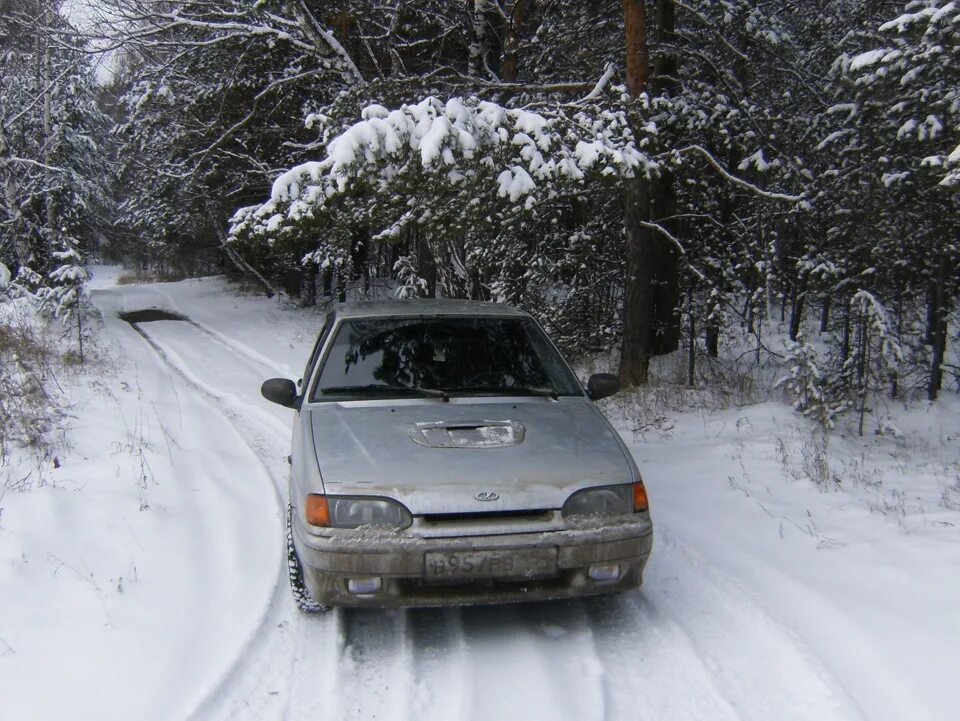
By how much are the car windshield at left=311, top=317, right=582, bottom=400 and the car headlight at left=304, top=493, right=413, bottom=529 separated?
1207 mm

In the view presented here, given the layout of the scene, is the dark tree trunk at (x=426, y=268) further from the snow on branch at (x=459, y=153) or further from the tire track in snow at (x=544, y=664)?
the tire track in snow at (x=544, y=664)

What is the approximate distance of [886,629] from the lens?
3955mm

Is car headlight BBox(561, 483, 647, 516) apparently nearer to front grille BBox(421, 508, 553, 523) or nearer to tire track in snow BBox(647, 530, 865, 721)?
front grille BBox(421, 508, 553, 523)

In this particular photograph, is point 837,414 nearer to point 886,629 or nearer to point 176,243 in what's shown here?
point 886,629

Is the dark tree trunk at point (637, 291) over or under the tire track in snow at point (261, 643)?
over

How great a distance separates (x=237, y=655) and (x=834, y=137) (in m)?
10.1

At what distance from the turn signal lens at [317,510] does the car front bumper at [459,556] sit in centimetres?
7

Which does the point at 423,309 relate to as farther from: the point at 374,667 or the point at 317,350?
the point at 374,667

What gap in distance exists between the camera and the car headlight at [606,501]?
3.86 metres

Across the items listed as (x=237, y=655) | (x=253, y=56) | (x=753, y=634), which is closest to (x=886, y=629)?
(x=753, y=634)

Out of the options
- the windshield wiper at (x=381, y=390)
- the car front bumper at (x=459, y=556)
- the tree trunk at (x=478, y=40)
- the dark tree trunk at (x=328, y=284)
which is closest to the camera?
the car front bumper at (x=459, y=556)

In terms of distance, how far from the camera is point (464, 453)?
4.00 metres

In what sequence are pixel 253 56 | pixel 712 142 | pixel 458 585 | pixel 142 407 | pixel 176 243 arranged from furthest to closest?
pixel 176 243 < pixel 253 56 < pixel 712 142 < pixel 142 407 < pixel 458 585

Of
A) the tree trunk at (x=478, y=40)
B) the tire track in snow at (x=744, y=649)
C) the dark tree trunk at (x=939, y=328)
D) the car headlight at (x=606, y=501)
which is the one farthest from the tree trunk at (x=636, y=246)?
the car headlight at (x=606, y=501)
